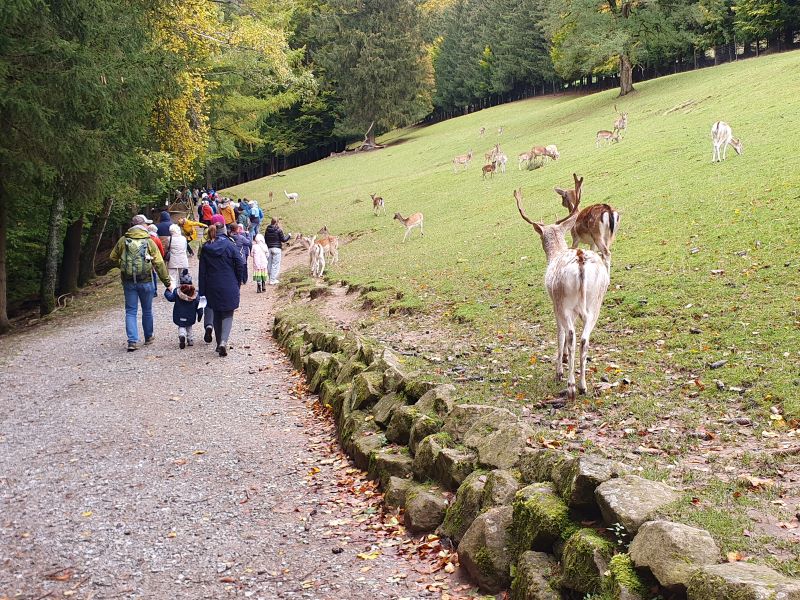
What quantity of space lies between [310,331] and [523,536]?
26.4ft

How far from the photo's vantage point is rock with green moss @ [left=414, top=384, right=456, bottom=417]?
23.3 ft

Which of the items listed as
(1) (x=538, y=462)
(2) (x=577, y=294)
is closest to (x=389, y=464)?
(1) (x=538, y=462)

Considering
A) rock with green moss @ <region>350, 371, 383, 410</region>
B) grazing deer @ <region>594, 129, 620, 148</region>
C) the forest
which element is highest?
the forest

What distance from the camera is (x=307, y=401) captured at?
10141mm

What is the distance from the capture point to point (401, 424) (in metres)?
7.46

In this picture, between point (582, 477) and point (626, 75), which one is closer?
point (582, 477)

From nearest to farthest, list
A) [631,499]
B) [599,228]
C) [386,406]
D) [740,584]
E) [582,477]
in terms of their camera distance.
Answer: [740,584] < [631,499] < [582,477] < [386,406] < [599,228]

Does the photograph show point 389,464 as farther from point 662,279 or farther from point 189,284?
point 189,284

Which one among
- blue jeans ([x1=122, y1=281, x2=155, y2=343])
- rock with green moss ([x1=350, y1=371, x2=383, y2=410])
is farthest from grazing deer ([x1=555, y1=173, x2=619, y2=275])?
blue jeans ([x1=122, y1=281, x2=155, y2=343])

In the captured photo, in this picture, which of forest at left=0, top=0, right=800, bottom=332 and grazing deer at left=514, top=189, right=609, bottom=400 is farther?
forest at left=0, top=0, right=800, bottom=332

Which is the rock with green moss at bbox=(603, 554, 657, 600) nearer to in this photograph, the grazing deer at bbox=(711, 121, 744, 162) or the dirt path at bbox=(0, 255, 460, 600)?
the dirt path at bbox=(0, 255, 460, 600)

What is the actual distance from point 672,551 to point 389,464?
3502mm

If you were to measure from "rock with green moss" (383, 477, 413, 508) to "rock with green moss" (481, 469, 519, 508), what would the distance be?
113 centimetres

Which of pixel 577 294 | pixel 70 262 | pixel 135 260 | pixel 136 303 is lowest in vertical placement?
pixel 577 294
